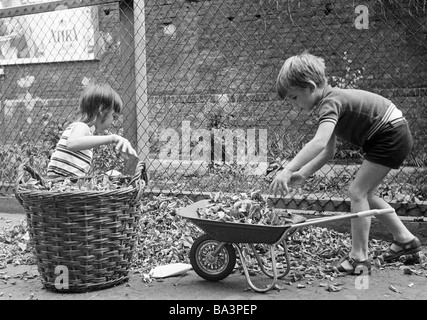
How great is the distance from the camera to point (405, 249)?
3.59 m

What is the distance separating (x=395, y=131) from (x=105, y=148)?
10.9 feet

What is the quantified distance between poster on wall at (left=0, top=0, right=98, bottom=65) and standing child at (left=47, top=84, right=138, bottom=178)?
20.1 feet

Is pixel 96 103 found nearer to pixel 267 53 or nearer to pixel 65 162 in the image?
pixel 65 162

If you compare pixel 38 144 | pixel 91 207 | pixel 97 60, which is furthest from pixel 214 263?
pixel 97 60

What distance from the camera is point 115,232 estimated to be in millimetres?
3160

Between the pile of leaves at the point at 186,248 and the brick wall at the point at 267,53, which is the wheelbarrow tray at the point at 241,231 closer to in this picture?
the pile of leaves at the point at 186,248

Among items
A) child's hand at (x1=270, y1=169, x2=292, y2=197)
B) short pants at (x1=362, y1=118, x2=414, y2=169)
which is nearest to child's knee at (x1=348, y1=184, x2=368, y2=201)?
short pants at (x1=362, y1=118, x2=414, y2=169)

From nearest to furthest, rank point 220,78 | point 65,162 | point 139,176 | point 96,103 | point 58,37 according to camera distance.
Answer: point 139,176, point 96,103, point 65,162, point 220,78, point 58,37

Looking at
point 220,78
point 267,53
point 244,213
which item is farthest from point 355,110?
point 220,78

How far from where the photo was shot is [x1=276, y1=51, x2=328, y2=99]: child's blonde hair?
3.29 metres

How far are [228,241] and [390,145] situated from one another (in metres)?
1.18

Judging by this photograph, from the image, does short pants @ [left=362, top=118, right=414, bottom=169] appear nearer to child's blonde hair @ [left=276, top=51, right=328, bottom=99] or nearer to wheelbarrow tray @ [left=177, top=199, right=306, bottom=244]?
child's blonde hair @ [left=276, top=51, right=328, bottom=99]

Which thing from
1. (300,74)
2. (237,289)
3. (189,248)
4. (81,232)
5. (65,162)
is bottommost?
(237,289)

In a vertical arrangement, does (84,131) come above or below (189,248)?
above
